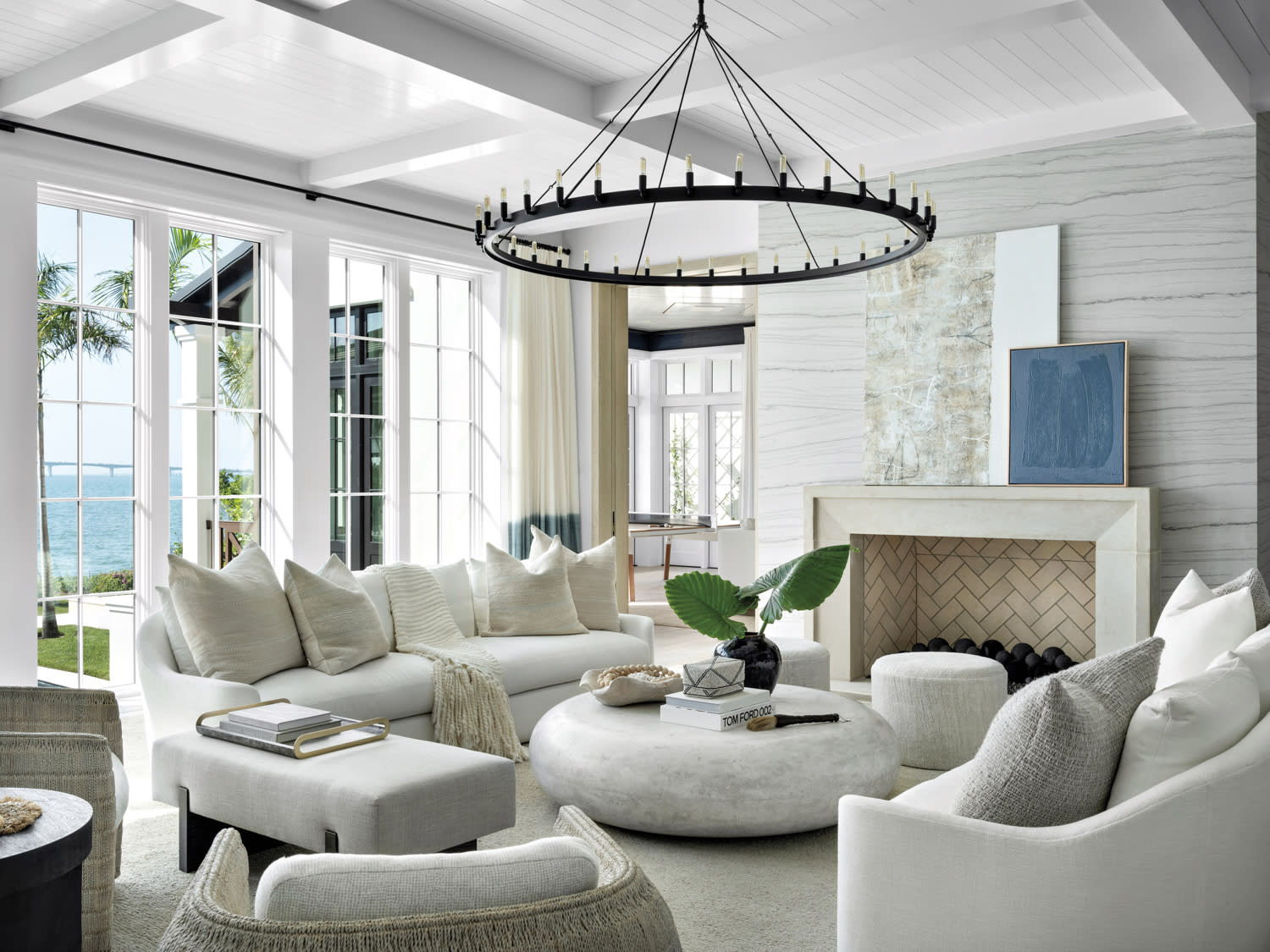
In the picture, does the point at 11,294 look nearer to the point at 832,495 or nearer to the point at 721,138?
the point at 721,138

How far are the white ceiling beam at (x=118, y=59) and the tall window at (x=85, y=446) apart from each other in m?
0.66

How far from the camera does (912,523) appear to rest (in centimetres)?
548

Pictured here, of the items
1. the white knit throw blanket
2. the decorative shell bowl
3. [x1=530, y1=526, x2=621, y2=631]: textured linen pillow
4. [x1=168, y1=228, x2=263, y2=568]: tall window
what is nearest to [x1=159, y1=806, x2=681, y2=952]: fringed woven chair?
the decorative shell bowl

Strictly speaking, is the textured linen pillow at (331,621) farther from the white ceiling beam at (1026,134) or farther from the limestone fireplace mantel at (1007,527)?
the white ceiling beam at (1026,134)

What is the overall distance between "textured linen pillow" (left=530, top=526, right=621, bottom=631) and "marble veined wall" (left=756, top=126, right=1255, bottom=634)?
2410 mm

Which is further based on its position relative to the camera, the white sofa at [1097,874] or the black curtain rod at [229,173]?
the black curtain rod at [229,173]

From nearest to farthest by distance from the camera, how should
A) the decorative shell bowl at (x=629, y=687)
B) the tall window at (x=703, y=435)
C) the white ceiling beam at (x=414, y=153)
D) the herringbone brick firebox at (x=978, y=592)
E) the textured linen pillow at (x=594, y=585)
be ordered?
1. the decorative shell bowl at (x=629, y=687)
2. the white ceiling beam at (x=414, y=153)
3. the textured linen pillow at (x=594, y=585)
4. the herringbone brick firebox at (x=978, y=592)
5. the tall window at (x=703, y=435)

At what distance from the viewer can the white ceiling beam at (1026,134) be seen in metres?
4.84

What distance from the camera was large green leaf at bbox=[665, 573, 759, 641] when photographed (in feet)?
12.2

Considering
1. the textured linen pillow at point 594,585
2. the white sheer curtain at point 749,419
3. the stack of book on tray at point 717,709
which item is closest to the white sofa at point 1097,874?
the stack of book on tray at point 717,709

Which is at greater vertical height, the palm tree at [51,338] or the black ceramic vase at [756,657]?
the palm tree at [51,338]

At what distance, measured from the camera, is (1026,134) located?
17.0 ft

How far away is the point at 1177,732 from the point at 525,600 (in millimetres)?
3492

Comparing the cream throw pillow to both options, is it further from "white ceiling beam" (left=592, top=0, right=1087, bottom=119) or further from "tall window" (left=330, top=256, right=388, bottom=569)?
"tall window" (left=330, top=256, right=388, bottom=569)
